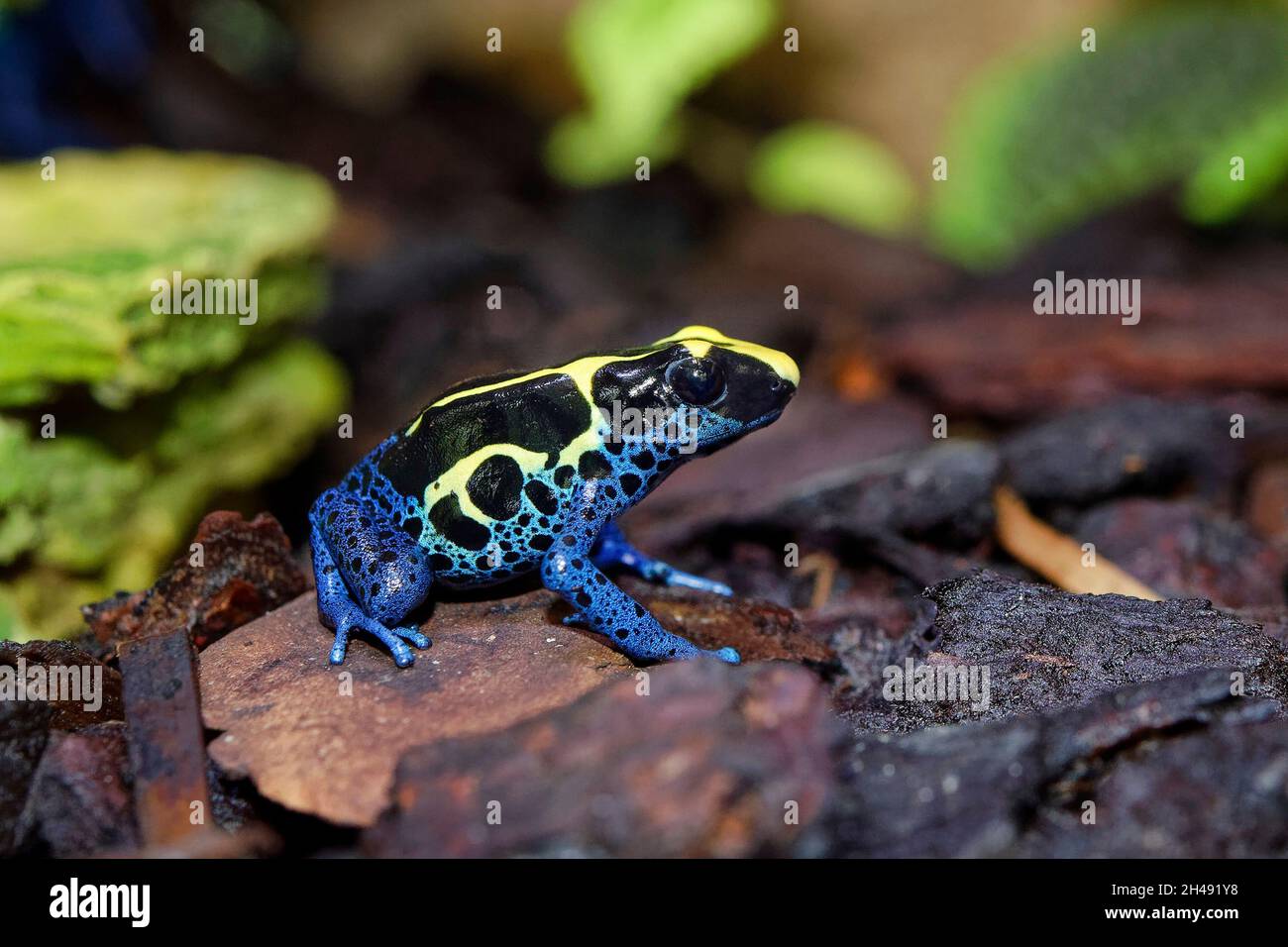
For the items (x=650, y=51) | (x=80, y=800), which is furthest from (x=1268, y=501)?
(x=650, y=51)

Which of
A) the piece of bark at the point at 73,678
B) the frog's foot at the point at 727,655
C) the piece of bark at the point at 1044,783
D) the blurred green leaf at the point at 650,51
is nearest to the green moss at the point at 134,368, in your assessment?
the piece of bark at the point at 73,678

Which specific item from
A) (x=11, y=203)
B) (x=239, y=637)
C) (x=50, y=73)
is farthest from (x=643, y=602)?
(x=50, y=73)

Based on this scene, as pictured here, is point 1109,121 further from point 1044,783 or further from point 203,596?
point 203,596

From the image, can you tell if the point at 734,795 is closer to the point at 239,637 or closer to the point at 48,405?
the point at 239,637

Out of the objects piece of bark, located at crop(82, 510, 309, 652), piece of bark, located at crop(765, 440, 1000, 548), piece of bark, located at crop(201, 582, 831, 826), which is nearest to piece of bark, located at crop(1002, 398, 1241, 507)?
piece of bark, located at crop(765, 440, 1000, 548)

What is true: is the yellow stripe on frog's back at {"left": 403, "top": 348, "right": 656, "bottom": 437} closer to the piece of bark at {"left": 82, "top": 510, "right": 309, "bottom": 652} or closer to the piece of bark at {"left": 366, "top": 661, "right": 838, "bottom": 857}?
the piece of bark at {"left": 82, "top": 510, "right": 309, "bottom": 652}

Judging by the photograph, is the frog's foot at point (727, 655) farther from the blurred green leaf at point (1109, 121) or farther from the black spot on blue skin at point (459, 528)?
the blurred green leaf at point (1109, 121)
